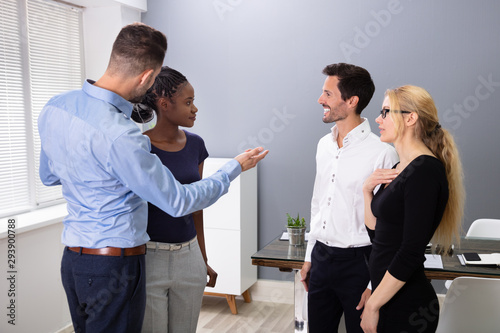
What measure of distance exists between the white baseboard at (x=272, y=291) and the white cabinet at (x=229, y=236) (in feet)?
0.97

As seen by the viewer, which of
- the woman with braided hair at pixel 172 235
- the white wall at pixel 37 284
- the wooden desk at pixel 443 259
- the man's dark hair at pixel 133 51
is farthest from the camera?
the white wall at pixel 37 284

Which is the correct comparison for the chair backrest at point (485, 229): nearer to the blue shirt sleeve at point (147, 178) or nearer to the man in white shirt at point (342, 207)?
the man in white shirt at point (342, 207)

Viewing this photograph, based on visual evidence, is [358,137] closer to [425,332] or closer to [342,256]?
[342,256]

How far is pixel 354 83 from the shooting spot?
2346 mm

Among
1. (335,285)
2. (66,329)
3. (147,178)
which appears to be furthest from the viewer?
(66,329)

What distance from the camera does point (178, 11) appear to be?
450 cm

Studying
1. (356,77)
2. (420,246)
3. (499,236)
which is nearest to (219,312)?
(499,236)

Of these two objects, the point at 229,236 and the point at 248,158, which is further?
the point at 229,236

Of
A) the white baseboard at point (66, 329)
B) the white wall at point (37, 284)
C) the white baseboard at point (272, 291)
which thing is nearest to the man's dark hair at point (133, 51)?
the white wall at point (37, 284)

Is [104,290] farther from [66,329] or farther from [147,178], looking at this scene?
[66,329]

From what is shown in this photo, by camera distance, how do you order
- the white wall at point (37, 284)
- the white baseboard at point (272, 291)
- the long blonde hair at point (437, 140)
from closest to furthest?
1. the long blonde hair at point (437, 140)
2. the white wall at point (37, 284)
3. the white baseboard at point (272, 291)

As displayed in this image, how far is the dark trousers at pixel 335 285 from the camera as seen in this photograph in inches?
84.7

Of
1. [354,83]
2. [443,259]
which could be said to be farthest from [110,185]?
[443,259]

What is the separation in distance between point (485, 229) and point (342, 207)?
1.67 meters
